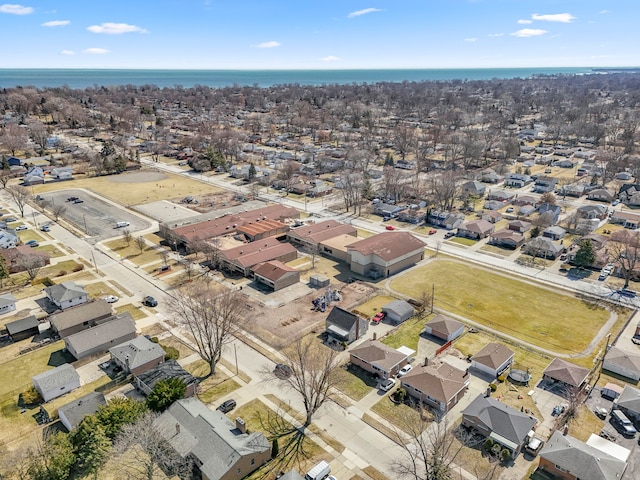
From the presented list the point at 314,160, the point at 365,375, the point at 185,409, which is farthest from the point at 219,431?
the point at 314,160

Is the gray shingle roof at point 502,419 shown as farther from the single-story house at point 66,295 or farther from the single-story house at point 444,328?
the single-story house at point 66,295

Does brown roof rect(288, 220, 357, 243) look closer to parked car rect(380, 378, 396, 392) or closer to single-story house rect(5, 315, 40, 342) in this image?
parked car rect(380, 378, 396, 392)

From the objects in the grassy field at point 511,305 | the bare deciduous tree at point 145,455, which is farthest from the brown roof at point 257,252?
the bare deciduous tree at point 145,455

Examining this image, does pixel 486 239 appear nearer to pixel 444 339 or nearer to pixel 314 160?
pixel 444 339

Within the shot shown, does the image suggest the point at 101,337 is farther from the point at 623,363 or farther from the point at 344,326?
the point at 623,363

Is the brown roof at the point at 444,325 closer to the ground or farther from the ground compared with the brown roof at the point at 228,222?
closer to the ground

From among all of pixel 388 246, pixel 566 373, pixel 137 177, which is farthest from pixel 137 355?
pixel 137 177

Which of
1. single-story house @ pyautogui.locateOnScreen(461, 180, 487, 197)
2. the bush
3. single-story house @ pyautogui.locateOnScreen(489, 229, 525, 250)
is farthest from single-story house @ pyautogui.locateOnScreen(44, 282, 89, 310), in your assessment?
single-story house @ pyautogui.locateOnScreen(461, 180, 487, 197)
